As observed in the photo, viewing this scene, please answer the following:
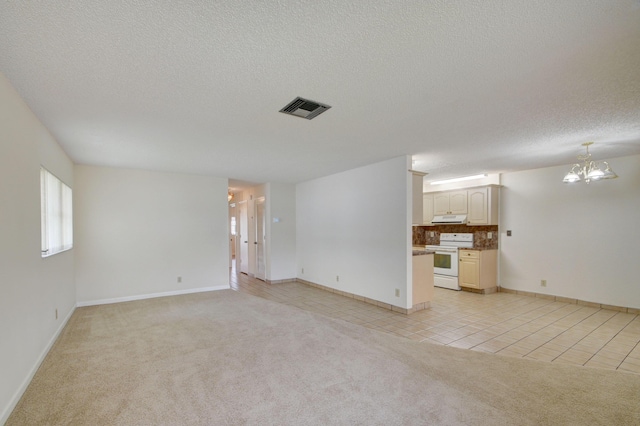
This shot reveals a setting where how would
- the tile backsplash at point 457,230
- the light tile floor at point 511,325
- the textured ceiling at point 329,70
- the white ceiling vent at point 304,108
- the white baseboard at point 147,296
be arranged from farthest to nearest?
the tile backsplash at point 457,230 → the white baseboard at point 147,296 → the light tile floor at point 511,325 → the white ceiling vent at point 304,108 → the textured ceiling at point 329,70

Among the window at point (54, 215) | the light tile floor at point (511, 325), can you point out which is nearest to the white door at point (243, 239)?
the light tile floor at point (511, 325)

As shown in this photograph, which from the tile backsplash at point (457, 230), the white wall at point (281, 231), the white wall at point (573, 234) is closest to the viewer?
the white wall at point (573, 234)

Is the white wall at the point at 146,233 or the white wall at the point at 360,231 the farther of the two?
the white wall at the point at 146,233

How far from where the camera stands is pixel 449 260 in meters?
6.63

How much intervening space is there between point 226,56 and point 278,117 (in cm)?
108

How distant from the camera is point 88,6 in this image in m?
1.43

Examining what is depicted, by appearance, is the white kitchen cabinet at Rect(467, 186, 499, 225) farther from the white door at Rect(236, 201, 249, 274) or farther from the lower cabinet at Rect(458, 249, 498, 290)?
the white door at Rect(236, 201, 249, 274)

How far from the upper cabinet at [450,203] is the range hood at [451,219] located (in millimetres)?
78

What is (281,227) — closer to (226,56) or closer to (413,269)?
(413,269)

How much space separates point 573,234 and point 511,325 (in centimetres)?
244

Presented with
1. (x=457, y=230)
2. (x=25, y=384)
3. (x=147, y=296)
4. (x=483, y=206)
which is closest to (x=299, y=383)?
(x=25, y=384)

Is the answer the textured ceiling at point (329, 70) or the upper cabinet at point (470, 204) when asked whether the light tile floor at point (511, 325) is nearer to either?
the upper cabinet at point (470, 204)

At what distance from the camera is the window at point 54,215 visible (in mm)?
3330

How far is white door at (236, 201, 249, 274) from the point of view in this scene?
850 centimetres
